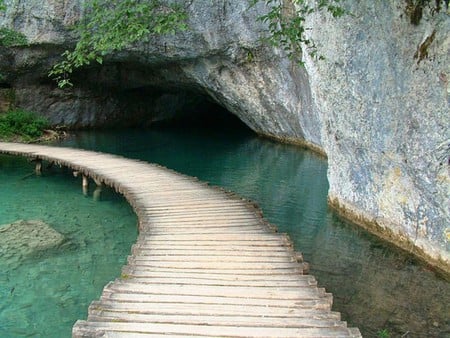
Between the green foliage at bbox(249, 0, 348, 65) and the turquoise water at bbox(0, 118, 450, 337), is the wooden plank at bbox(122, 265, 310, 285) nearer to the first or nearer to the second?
the turquoise water at bbox(0, 118, 450, 337)

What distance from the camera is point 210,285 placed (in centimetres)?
605

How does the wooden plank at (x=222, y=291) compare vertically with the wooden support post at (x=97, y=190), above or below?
above

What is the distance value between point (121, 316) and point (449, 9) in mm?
6563

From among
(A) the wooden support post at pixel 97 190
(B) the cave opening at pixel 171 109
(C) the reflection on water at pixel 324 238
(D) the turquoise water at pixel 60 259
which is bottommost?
(D) the turquoise water at pixel 60 259

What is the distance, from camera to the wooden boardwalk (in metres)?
4.98

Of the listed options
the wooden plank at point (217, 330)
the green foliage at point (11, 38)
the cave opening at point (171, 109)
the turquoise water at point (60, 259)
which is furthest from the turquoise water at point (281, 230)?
the cave opening at point (171, 109)

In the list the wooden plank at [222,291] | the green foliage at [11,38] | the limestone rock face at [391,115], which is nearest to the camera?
the wooden plank at [222,291]

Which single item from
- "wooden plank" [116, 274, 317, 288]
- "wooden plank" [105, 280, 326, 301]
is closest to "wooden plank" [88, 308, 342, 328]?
"wooden plank" [105, 280, 326, 301]

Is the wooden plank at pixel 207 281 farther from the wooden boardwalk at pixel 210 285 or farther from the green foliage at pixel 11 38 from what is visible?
the green foliage at pixel 11 38

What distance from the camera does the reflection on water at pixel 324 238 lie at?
7.37m

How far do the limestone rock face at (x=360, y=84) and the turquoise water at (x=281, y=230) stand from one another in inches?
29.3

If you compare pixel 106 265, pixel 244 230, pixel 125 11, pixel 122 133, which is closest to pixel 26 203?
pixel 106 265

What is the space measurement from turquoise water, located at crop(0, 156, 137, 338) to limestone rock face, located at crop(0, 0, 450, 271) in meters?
5.64

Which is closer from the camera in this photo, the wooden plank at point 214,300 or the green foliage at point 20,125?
the wooden plank at point 214,300
